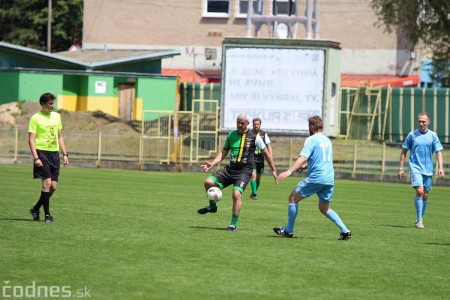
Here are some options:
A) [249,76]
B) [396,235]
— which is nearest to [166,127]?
[249,76]

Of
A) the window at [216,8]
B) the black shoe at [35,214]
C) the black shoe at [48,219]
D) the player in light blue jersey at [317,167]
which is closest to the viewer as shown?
the player in light blue jersey at [317,167]

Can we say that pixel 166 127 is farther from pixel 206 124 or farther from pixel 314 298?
pixel 314 298

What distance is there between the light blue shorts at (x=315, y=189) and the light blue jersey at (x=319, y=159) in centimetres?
7

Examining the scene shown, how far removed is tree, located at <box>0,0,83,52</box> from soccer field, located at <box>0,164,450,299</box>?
51.2 meters

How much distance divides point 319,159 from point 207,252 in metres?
2.82

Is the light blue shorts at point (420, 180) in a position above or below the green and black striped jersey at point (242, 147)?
below

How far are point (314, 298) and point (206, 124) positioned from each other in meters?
33.4

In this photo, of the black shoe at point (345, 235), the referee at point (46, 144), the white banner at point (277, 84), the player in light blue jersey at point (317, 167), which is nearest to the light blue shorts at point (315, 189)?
the player in light blue jersey at point (317, 167)

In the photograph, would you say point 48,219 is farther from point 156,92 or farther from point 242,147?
point 156,92

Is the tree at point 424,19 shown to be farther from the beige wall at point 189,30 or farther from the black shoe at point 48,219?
the black shoe at point 48,219

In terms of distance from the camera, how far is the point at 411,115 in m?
49.8

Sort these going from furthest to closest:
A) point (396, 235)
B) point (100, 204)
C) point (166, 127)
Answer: point (166, 127), point (100, 204), point (396, 235)

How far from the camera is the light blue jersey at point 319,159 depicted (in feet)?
52.5

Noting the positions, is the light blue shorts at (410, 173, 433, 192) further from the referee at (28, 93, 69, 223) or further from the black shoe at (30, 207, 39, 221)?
the black shoe at (30, 207, 39, 221)
